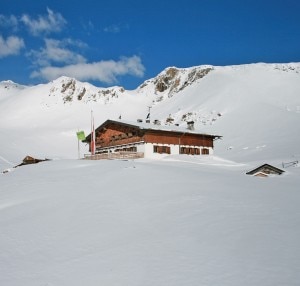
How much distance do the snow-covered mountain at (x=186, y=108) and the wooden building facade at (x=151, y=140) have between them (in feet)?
43.3

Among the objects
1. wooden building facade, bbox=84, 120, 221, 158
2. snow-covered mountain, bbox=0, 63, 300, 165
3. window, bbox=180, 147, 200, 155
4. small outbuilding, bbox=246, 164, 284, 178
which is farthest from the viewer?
snow-covered mountain, bbox=0, 63, 300, 165

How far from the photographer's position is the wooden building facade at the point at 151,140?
47188 millimetres

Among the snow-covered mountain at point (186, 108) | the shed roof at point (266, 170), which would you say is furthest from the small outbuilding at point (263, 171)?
the snow-covered mountain at point (186, 108)

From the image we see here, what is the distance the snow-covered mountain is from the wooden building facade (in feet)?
43.3

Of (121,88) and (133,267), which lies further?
(121,88)

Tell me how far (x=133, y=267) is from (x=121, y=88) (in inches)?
6664

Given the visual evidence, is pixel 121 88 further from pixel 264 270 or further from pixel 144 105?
pixel 264 270

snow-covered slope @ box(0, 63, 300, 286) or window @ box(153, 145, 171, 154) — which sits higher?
window @ box(153, 145, 171, 154)

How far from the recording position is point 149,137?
155ft

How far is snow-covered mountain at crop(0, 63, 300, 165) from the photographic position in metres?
79.4

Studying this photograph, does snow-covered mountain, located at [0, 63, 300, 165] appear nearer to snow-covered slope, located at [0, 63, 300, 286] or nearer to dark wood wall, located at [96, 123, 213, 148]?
dark wood wall, located at [96, 123, 213, 148]

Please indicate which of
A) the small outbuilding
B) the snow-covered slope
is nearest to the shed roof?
the small outbuilding

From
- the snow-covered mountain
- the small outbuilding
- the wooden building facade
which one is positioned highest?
the snow-covered mountain

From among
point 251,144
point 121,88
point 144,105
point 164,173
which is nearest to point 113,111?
point 144,105
